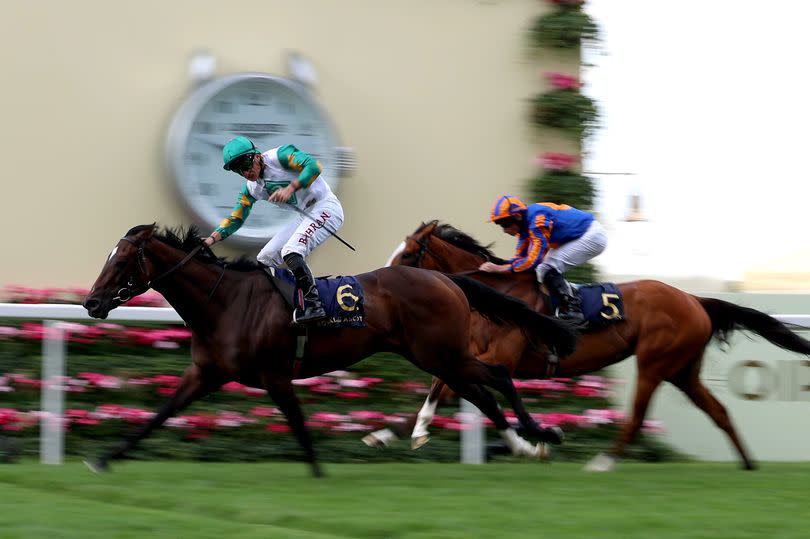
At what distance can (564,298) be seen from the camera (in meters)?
6.62

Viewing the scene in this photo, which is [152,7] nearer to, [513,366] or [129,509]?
[513,366]

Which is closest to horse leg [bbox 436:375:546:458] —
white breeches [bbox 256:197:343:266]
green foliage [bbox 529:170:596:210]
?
white breeches [bbox 256:197:343:266]

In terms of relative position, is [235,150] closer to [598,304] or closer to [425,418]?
[425,418]

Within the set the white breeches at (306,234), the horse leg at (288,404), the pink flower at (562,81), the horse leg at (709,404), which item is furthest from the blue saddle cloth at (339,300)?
the pink flower at (562,81)

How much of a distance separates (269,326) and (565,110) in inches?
157

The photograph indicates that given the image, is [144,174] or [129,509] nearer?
[129,509]

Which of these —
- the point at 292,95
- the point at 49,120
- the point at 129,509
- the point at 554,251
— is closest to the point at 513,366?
the point at 554,251

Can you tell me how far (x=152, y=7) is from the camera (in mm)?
8578

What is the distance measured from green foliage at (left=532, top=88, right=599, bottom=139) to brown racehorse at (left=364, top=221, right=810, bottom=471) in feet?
7.91

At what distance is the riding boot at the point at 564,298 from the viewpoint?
6.57 metres

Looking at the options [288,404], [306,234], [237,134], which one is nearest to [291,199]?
[306,234]

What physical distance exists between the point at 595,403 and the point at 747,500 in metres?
2.51

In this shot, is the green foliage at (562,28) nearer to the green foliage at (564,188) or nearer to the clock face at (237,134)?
the green foliage at (564,188)

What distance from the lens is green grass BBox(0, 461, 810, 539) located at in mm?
4398
